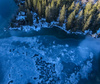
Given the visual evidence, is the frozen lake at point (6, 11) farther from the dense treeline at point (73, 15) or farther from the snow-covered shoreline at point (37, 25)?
the dense treeline at point (73, 15)

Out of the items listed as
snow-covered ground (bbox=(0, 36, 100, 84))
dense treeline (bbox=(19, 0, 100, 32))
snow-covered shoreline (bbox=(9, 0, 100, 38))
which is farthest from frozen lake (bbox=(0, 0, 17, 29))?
snow-covered ground (bbox=(0, 36, 100, 84))

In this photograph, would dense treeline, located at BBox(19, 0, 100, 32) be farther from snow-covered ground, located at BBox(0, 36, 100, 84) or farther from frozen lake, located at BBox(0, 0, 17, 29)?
snow-covered ground, located at BBox(0, 36, 100, 84)

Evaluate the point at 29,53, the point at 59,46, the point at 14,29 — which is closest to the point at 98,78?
the point at 59,46

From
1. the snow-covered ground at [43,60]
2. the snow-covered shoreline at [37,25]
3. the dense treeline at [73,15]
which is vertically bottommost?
the snow-covered ground at [43,60]

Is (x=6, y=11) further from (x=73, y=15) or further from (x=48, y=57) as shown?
(x=73, y=15)

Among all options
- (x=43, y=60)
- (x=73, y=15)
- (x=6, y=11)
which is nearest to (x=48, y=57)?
(x=43, y=60)

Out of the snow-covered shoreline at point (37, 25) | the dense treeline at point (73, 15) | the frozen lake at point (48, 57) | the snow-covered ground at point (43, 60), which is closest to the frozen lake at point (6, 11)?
the frozen lake at point (48, 57)

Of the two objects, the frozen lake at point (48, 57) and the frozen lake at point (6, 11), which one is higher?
the frozen lake at point (6, 11)

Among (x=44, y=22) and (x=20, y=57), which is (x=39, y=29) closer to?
(x=44, y=22)
